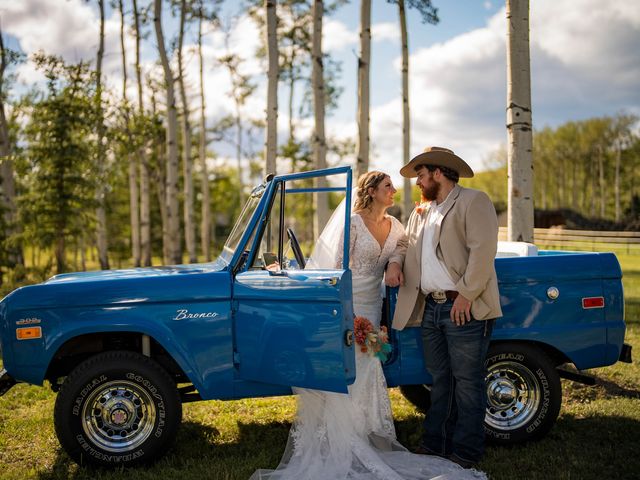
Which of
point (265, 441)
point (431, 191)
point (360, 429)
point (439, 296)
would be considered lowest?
point (265, 441)

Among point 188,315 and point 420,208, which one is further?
point 420,208

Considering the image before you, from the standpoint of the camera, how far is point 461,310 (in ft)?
13.0

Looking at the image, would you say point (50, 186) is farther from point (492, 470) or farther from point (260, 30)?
point (492, 470)

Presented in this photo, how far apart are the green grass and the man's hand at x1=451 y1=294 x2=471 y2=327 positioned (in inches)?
43.6

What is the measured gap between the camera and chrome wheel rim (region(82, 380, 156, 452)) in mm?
4062

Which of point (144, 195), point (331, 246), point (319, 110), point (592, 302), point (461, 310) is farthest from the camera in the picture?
point (144, 195)

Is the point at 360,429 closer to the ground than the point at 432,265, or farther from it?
closer to the ground

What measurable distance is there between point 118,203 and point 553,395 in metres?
33.5

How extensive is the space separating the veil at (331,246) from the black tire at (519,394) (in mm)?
1444

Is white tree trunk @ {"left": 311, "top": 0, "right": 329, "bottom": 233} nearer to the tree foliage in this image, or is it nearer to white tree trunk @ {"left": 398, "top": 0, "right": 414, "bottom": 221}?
white tree trunk @ {"left": 398, "top": 0, "right": 414, "bottom": 221}

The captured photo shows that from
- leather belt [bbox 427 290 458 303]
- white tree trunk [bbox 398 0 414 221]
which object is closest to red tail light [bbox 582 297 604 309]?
leather belt [bbox 427 290 458 303]

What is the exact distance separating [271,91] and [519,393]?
7825 millimetres

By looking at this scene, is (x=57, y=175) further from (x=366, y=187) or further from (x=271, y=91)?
(x=366, y=187)

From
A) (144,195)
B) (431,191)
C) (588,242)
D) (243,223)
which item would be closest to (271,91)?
(243,223)
